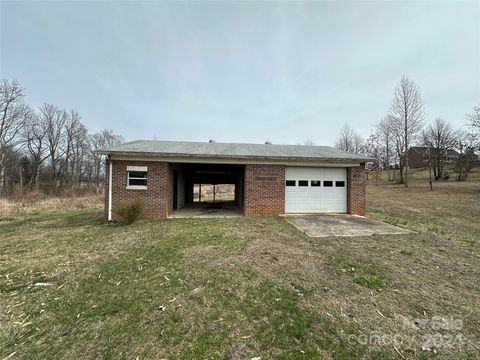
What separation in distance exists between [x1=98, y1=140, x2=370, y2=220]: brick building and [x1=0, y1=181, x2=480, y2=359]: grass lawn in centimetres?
343

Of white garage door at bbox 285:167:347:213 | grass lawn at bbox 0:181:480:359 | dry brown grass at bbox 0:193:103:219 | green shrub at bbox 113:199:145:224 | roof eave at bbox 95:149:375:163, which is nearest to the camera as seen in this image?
grass lawn at bbox 0:181:480:359

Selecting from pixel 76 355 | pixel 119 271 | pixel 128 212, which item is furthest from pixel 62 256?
pixel 76 355

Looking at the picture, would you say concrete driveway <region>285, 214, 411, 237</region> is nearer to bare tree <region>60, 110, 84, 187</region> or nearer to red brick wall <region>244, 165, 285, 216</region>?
red brick wall <region>244, 165, 285, 216</region>

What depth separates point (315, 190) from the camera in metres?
11.2

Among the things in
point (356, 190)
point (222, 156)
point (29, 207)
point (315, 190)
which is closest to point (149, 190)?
point (222, 156)

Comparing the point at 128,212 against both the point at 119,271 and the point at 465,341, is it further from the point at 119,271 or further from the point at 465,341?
the point at 465,341

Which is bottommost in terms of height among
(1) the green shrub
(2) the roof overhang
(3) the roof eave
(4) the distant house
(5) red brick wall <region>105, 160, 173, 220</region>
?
(1) the green shrub

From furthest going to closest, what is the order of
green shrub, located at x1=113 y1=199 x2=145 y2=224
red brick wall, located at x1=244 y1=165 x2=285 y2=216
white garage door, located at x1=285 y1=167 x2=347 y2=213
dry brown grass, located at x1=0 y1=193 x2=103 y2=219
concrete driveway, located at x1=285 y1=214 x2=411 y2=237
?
dry brown grass, located at x1=0 y1=193 x2=103 y2=219 → white garage door, located at x1=285 y1=167 x2=347 y2=213 → red brick wall, located at x1=244 y1=165 x2=285 y2=216 → green shrub, located at x1=113 y1=199 x2=145 y2=224 → concrete driveway, located at x1=285 y1=214 x2=411 y2=237

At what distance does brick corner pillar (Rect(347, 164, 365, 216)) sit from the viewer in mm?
11055

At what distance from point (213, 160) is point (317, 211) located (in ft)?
19.1

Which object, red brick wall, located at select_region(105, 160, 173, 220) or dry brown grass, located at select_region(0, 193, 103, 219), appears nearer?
red brick wall, located at select_region(105, 160, 173, 220)

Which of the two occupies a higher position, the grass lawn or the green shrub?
the green shrub

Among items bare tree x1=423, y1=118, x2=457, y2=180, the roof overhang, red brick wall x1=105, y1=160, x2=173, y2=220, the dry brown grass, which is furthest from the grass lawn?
bare tree x1=423, y1=118, x2=457, y2=180

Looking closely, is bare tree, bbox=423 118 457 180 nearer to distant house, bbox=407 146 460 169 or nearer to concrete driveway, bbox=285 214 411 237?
distant house, bbox=407 146 460 169
